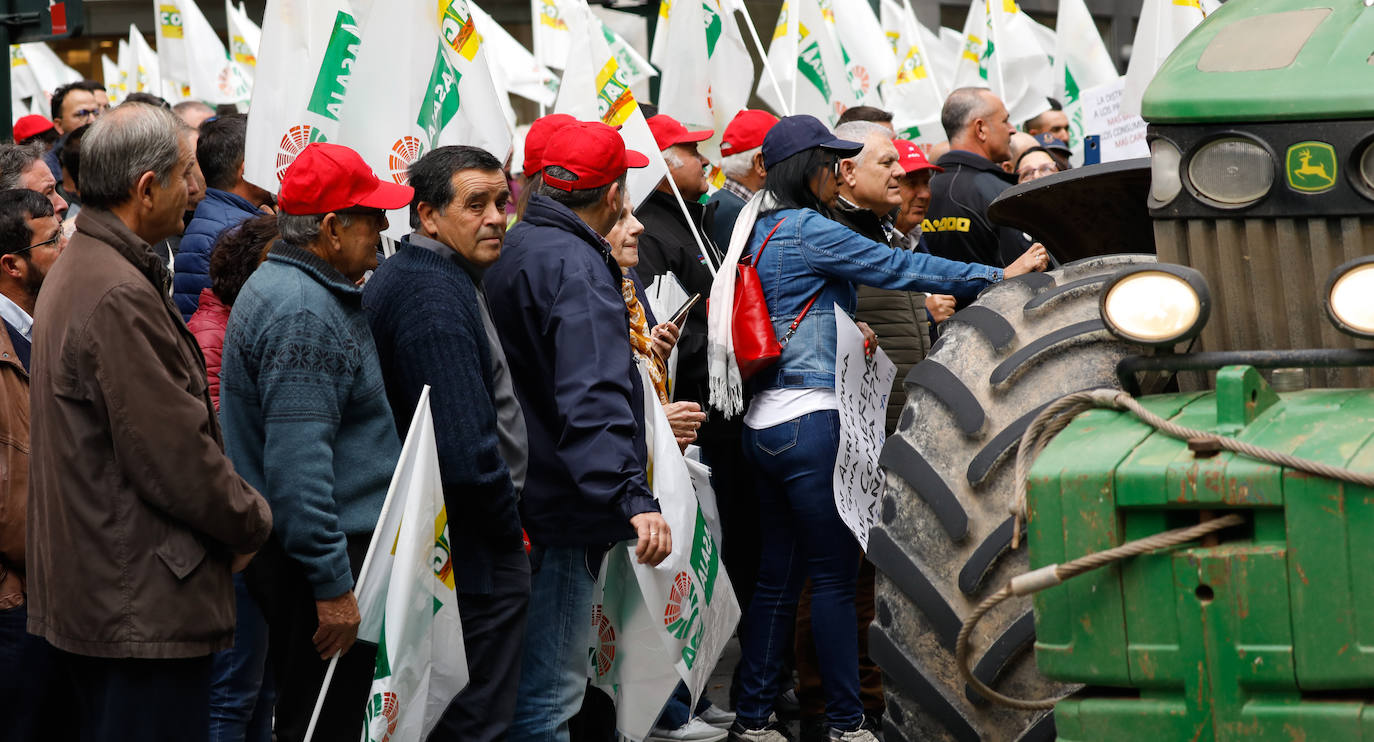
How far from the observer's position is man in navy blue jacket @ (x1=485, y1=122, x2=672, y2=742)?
197 inches

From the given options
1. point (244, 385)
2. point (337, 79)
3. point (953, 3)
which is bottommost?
point (953, 3)

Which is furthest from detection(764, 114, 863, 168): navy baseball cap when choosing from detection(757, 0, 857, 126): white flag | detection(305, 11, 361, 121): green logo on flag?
detection(757, 0, 857, 126): white flag

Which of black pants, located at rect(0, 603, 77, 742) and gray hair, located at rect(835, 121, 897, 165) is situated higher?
gray hair, located at rect(835, 121, 897, 165)

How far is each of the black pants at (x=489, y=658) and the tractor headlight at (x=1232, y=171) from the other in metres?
2.30

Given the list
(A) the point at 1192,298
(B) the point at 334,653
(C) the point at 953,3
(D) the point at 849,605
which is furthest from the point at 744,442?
(C) the point at 953,3

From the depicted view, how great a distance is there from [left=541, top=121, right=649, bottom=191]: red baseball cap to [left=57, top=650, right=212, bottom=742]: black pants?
206 centimetres

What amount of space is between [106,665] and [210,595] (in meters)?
0.29

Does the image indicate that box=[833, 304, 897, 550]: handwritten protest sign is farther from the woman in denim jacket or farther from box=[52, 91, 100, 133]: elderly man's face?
box=[52, 91, 100, 133]: elderly man's face

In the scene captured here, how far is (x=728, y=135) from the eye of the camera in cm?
873

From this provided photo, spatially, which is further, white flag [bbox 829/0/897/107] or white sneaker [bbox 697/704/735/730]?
white flag [bbox 829/0/897/107]

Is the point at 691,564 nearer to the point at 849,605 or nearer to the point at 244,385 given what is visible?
the point at 849,605

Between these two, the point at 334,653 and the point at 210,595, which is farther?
the point at 334,653

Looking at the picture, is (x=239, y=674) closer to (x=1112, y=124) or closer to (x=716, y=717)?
(x=716, y=717)

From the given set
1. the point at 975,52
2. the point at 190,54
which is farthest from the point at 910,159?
the point at 190,54
